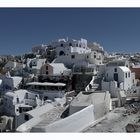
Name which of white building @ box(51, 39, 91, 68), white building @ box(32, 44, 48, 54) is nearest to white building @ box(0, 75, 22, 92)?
white building @ box(51, 39, 91, 68)

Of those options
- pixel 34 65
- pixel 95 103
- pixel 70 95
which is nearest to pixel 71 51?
pixel 34 65

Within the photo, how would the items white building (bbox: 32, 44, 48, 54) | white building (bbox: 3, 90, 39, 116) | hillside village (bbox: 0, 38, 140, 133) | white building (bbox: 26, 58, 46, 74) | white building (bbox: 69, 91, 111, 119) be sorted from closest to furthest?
hillside village (bbox: 0, 38, 140, 133) < white building (bbox: 69, 91, 111, 119) < white building (bbox: 3, 90, 39, 116) < white building (bbox: 26, 58, 46, 74) < white building (bbox: 32, 44, 48, 54)

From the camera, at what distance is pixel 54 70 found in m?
23.1

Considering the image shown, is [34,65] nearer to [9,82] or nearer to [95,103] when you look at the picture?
[9,82]

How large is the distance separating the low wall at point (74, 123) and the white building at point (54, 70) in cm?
911

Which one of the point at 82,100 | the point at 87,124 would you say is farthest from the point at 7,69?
the point at 87,124

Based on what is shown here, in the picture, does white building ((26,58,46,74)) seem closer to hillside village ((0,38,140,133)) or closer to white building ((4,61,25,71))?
hillside village ((0,38,140,133))

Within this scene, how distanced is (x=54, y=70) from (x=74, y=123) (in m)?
10.9

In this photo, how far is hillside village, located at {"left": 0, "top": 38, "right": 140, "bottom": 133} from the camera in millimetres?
13023

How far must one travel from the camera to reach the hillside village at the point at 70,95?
13.0 meters

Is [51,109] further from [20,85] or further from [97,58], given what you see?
[97,58]

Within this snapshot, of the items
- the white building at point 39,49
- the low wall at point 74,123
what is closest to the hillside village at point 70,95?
the low wall at point 74,123

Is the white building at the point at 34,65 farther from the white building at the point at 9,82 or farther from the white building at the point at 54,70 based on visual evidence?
the white building at the point at 9,82

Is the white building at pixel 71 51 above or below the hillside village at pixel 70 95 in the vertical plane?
above
